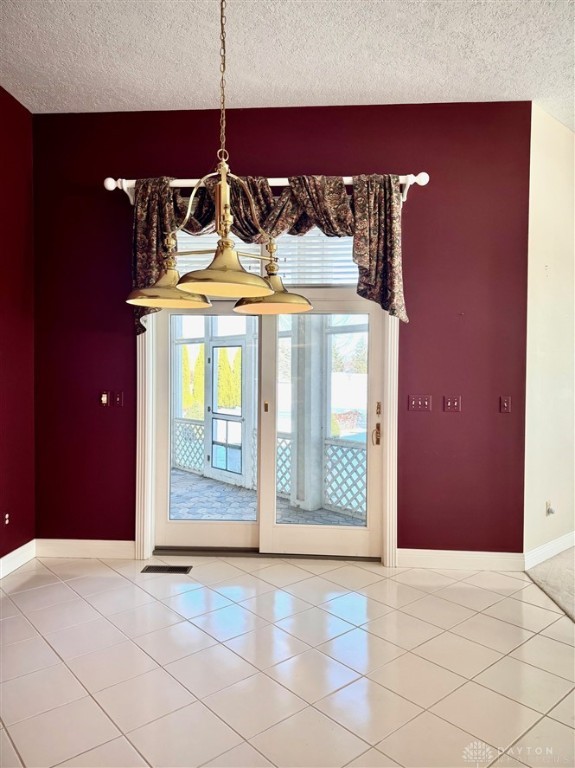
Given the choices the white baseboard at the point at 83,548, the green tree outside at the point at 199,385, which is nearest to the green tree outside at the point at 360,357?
the green tree outside at the point at 199,385

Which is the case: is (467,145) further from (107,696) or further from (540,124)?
(107,696)

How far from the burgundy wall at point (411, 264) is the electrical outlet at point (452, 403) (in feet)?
0.13

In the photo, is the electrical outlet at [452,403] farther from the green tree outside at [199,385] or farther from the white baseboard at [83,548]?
the white baseboard at [83,548]

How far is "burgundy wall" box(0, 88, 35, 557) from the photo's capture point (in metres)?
3.46

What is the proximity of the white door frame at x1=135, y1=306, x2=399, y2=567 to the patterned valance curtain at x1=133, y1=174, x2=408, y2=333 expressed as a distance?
0.35 meters

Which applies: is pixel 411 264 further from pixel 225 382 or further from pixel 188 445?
pixel 188 445

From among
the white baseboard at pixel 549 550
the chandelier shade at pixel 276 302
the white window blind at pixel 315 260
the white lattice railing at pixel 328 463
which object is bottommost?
the white baseboard at pixel 549 550

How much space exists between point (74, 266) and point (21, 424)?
3.87ft

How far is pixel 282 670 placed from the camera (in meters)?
2.36

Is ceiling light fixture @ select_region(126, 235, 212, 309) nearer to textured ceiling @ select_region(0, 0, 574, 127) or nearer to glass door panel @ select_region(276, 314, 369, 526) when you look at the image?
textured ceiling @ select_region(0, 0, 574, 127)

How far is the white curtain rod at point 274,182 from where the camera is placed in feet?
11.1

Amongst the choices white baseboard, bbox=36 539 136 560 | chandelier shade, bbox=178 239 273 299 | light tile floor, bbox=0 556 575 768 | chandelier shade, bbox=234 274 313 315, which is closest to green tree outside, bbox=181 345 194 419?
white baseboard, bbox=36 539 136 560

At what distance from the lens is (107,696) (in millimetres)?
2164

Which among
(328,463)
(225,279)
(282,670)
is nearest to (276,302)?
(225,279)
